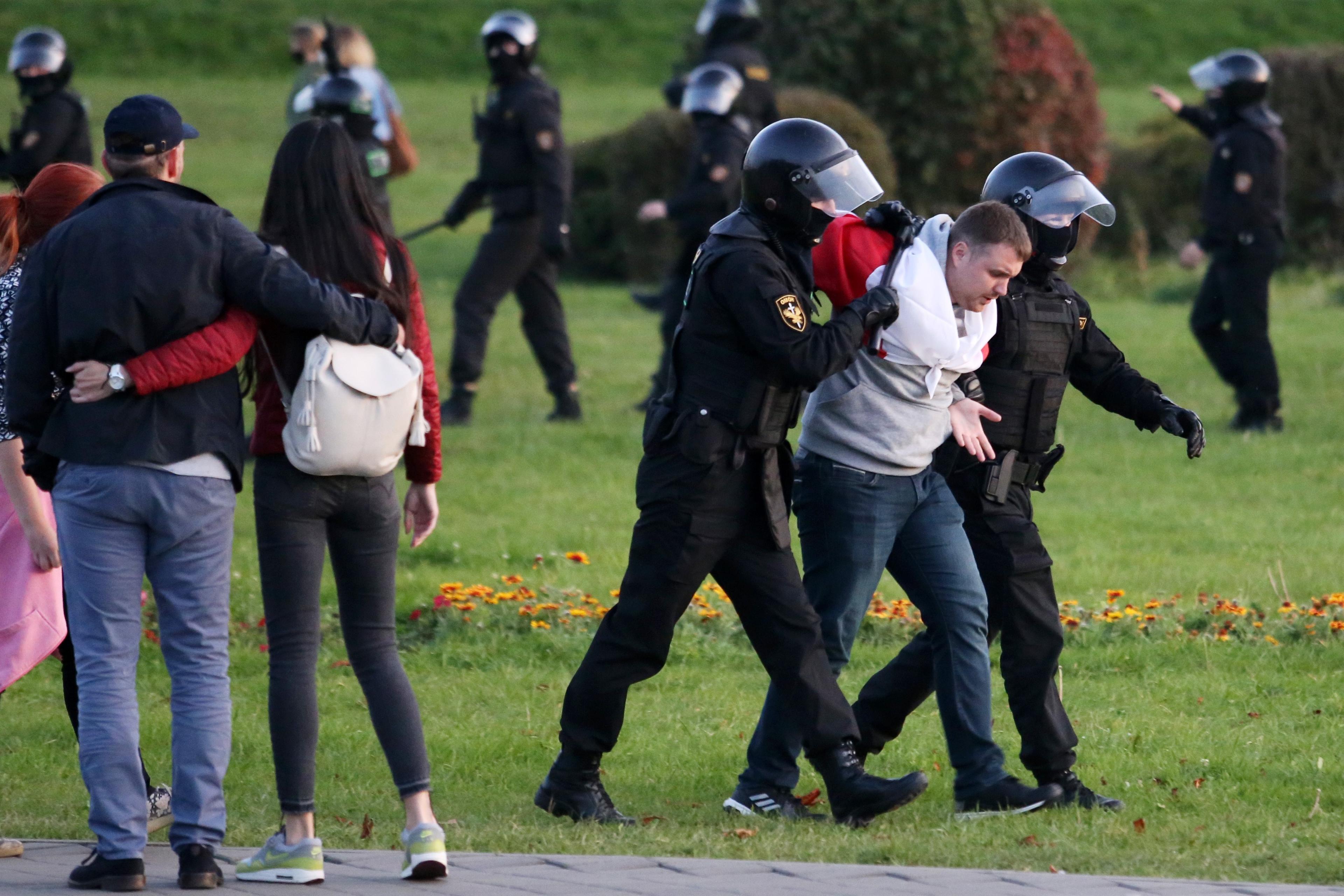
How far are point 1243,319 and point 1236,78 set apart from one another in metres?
1.44

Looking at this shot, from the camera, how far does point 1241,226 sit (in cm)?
1125

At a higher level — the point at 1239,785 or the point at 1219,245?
the point at 1219,245

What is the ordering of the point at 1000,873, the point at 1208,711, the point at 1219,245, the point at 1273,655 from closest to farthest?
the point at 1000,873, the point at 1208,711, the point at 1273,655, the point at 1219,245

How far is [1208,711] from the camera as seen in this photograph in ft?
20.9

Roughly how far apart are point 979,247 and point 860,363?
0.45m

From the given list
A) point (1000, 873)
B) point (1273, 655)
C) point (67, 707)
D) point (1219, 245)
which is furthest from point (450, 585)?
point (1219, 245)

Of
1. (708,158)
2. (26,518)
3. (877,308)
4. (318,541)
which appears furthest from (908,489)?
(708,158)

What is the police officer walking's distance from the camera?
1112cm

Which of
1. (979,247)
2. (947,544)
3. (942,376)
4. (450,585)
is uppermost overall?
(979,247)

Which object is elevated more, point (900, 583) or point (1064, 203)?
point (1064, 203)

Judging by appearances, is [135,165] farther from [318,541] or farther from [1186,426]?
[1186,426]

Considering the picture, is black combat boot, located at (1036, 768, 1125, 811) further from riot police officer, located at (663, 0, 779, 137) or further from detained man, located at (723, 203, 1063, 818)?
riot police officer, located at (663, 0, 779, 137)

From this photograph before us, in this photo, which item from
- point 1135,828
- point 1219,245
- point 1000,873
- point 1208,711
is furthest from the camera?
point 1219,245

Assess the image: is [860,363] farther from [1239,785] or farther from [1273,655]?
[1273,655]
